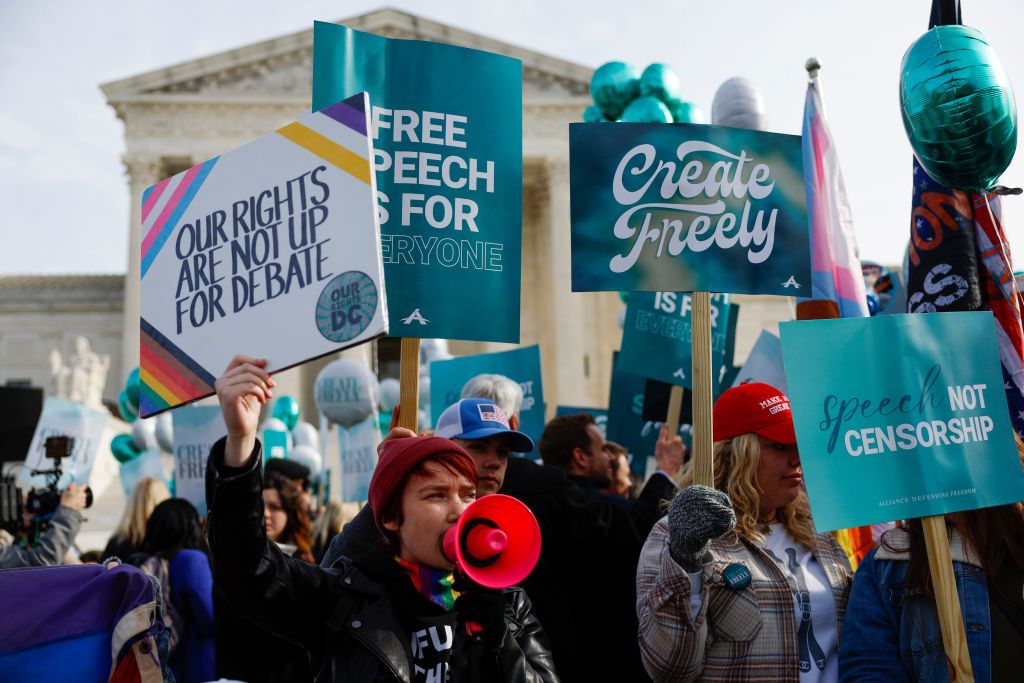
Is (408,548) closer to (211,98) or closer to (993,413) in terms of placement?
(993,413)

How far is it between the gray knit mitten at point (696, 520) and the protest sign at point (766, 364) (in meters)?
3.05

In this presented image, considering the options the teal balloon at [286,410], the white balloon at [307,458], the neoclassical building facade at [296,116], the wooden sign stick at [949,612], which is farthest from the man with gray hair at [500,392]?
the neoclassical building facade at [296,116]

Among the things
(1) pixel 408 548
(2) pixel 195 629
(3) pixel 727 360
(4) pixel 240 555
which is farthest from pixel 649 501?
(3) pixel 727 360

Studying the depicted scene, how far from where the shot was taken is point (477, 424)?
9.95ft

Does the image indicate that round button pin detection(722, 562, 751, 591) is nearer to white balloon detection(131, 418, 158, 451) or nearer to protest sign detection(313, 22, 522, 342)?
protest sign detection(313, 22, 522, 342)

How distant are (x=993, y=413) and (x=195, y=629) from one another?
11.1ft

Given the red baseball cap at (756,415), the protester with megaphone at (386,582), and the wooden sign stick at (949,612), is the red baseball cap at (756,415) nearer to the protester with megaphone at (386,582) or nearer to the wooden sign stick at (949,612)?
the wooden sign stick at (949,612)

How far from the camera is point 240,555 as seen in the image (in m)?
1.97

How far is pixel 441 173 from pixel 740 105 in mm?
3470

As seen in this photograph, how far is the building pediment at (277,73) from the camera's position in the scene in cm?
3394

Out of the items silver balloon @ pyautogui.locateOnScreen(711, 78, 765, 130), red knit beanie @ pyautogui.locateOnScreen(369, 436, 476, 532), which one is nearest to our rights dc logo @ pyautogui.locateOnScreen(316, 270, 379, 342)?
red knit beanie @ pyautogui.locateOnScreen(369, 436, 476, 532)

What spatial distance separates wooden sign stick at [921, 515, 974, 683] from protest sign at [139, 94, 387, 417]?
149cm

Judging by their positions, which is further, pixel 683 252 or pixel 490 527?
Result: pixel 683 252

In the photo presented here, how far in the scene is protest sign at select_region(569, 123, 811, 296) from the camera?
11.7 ft
